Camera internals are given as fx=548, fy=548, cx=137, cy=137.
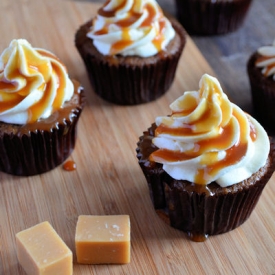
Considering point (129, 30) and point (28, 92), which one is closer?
point (28, 92)

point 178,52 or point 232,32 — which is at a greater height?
point 178,52

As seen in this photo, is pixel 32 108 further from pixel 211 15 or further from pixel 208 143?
pixel 211 15

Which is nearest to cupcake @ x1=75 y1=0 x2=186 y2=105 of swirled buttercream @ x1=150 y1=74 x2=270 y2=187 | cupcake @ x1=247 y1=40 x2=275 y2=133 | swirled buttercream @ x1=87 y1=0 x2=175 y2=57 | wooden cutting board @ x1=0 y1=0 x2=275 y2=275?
swirled buttercream @ x1=87 y1=0 x2=175 y2=57

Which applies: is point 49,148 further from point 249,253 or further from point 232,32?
point 232,32

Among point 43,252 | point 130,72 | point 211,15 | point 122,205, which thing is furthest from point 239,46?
point 43,252

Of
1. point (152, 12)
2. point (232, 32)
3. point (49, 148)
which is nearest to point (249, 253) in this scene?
point (49, 148)

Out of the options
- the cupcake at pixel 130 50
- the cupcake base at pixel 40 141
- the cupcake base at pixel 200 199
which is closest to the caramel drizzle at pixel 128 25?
the cupcake at pixel 130 50

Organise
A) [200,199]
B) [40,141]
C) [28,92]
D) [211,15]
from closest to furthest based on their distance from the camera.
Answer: [200,199] → [28,92] → [40,141] → [211,15]
